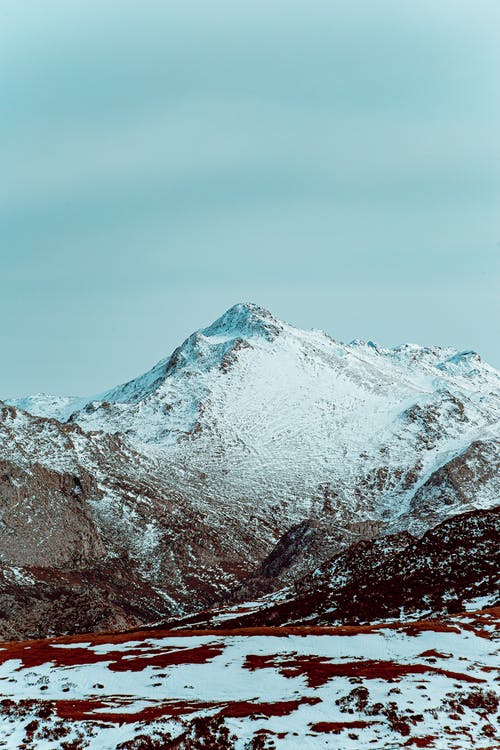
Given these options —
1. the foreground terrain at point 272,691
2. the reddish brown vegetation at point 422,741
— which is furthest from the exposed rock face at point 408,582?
Answer: the reddish brown vegetation at point 422,741

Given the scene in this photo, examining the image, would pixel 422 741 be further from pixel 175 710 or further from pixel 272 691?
pixel 175 710

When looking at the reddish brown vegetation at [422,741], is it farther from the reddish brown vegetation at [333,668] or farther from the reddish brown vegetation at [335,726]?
the reddish brown vegetation at [333,668]

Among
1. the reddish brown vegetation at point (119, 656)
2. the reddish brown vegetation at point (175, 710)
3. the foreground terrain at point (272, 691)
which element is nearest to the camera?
the foreground terrain at point (272, 691)

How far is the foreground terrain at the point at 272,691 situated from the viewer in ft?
119

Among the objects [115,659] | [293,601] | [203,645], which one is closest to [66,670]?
[115,659]

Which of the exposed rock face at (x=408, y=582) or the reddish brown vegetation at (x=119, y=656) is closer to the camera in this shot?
the reddish brown vegetation at (x=119, y=656)

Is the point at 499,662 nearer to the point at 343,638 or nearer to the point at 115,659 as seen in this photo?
the point at 343,638

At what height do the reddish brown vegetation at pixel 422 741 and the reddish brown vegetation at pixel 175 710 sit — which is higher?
the reddish brown vegetation at pixel 175 710

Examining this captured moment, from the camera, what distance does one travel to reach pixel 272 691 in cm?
4416

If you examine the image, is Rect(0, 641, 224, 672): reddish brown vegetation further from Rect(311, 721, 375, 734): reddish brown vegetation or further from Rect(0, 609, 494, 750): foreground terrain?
Rect(311, 721, 375, 734): reddish brown vegetation

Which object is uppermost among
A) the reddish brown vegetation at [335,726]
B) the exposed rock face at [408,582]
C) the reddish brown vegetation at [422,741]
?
the reddish brown vegetation at [335,726]

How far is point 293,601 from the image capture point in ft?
288

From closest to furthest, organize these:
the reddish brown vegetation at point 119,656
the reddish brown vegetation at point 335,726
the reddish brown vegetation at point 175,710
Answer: the reddish brown vegetation at point 335,726
the reddish brown vegetation at point 175,710
the reddish brown vegetation at point 119,656

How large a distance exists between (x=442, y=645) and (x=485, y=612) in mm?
11557
